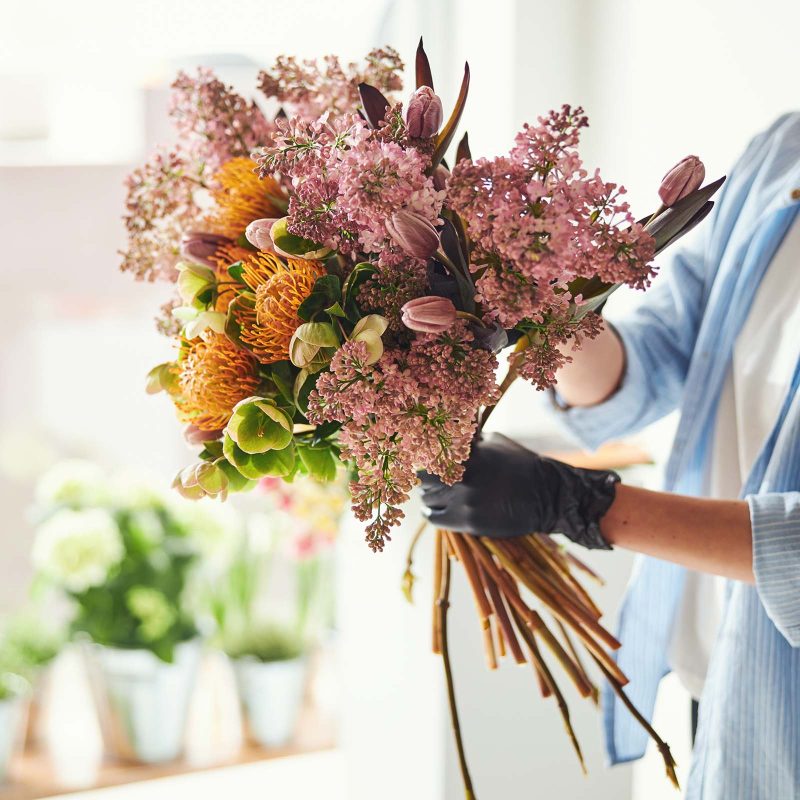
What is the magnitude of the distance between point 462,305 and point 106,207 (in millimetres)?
1454

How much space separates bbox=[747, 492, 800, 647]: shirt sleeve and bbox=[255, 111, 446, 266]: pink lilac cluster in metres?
0.37

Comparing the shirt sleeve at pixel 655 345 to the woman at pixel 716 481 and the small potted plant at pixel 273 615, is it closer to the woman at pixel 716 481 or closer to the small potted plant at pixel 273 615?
the woman at pixel 716 481

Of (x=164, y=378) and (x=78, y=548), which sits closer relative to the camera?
(x=164, y=378)

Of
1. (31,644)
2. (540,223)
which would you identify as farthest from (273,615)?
(540,223)

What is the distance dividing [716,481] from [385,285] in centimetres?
55

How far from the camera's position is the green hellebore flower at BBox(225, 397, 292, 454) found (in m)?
0.51

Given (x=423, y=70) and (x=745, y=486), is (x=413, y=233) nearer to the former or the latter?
(x=423, y=70)

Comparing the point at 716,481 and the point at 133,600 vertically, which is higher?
the point at 716,481

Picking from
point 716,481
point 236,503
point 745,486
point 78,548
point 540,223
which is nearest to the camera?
point 540,223

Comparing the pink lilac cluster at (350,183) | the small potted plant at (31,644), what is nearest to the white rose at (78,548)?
the small potted plant at (31,644)

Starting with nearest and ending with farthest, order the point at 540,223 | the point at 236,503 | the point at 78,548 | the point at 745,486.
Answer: the point at 540,223
the point at 745,486
the point at 78,548
the point at 236,503

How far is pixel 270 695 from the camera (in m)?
1.67

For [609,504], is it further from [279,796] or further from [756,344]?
[279,796]

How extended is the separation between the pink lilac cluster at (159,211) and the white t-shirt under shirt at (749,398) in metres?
0.54
